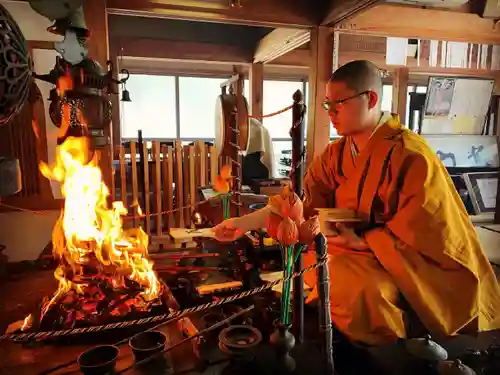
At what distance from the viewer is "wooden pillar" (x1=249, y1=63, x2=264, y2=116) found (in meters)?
6.58

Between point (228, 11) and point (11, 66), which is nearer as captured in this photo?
point (11, 66)

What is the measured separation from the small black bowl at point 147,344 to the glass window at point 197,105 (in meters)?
8.29

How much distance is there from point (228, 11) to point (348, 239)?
254 centimetres

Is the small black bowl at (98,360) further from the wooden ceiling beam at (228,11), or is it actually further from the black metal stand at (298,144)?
the wooden ceiling beam at (228,11)

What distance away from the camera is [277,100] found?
10.9 meters

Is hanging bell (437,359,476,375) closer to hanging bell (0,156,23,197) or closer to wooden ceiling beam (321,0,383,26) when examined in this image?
hanging bell (0,156,23,197)

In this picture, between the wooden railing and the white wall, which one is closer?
the white wall

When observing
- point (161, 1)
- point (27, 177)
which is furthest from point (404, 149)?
point (27, 177)

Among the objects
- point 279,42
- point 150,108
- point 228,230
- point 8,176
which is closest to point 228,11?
point 279,42

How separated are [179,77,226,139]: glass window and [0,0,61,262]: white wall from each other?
6.27m

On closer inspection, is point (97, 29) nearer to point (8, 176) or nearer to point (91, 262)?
point (91, 262)

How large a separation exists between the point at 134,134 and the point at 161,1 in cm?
669

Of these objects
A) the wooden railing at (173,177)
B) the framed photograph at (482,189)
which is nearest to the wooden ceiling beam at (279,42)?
the wooden railing at (173,177)

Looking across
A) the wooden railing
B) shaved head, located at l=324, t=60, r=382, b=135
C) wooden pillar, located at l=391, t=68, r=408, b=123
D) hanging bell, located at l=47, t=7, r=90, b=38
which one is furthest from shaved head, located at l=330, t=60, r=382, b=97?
wooden pillar, located at l=391, t=68, r=408, b=123
